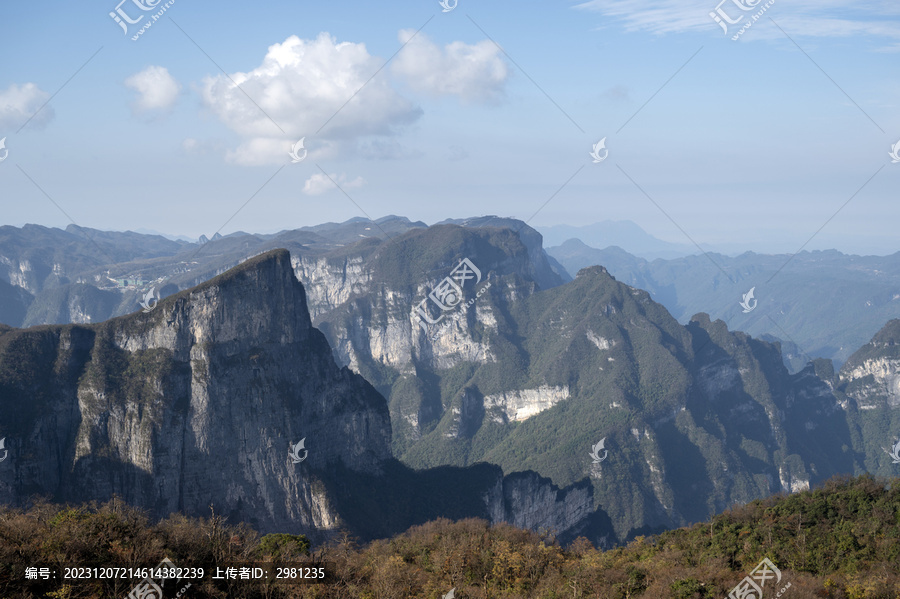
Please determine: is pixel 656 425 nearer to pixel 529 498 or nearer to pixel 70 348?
pixel 529 498

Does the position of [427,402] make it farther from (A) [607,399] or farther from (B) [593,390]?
(A) [607,399]

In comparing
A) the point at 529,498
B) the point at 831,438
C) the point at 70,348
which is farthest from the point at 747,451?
the point at 70,348

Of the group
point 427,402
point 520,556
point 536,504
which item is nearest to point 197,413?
point 520,556

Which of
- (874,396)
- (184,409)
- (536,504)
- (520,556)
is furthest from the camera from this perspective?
(874,396)

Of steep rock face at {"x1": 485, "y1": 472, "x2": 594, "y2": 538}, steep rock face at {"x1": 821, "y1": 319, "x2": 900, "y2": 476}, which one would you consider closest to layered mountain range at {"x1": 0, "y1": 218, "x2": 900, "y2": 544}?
steep rock face at {"x1": 485, "y1": 472, "x2": 594, "y2": 538}

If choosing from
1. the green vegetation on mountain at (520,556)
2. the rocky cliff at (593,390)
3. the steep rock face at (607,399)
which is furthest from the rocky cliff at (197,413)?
the rocky cliff at (593,390)

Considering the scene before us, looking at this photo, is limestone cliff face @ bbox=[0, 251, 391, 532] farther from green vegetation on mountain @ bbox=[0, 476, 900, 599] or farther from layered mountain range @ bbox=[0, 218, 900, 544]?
green vegetation on mountain @ bbox=[0, 476, 900, 599]

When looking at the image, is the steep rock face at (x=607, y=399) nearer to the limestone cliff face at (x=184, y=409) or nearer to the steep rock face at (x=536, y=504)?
the steep rock face at (x=536, y=504)
